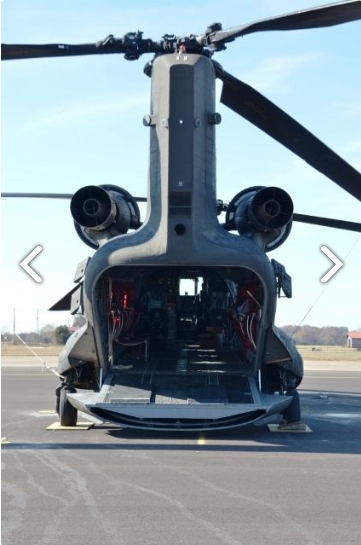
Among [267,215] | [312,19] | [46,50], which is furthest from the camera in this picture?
[267,215]

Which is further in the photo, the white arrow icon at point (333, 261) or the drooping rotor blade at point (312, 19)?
the white arrow icon at point (333, 261)

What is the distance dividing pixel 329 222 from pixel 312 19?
5.61 metres

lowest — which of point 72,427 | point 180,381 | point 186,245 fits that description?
point 72,427

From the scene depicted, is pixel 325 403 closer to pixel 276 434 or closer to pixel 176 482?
pixel 276 434

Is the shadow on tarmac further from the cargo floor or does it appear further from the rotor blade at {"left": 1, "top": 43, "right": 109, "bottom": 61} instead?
the rotor blade at {"left": 1, "top": 43, "right": 109, "bottom": 61}

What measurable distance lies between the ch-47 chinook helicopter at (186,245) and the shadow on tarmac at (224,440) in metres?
0.30

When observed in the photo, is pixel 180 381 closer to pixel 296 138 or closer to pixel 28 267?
pixel 28 267

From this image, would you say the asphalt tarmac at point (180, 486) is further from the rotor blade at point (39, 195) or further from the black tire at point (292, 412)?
the rotor blade at point (39, 195)

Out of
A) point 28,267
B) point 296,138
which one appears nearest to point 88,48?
point 296,138

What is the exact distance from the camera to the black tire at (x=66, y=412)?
43.4 feet

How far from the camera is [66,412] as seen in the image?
521 inches

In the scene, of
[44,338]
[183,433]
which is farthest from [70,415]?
[44,338]

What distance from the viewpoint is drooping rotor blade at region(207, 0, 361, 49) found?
9586 millimetres

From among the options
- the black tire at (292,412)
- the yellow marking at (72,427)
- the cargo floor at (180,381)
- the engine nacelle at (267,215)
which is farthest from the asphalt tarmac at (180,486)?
the engine nacelle at (267,215)
